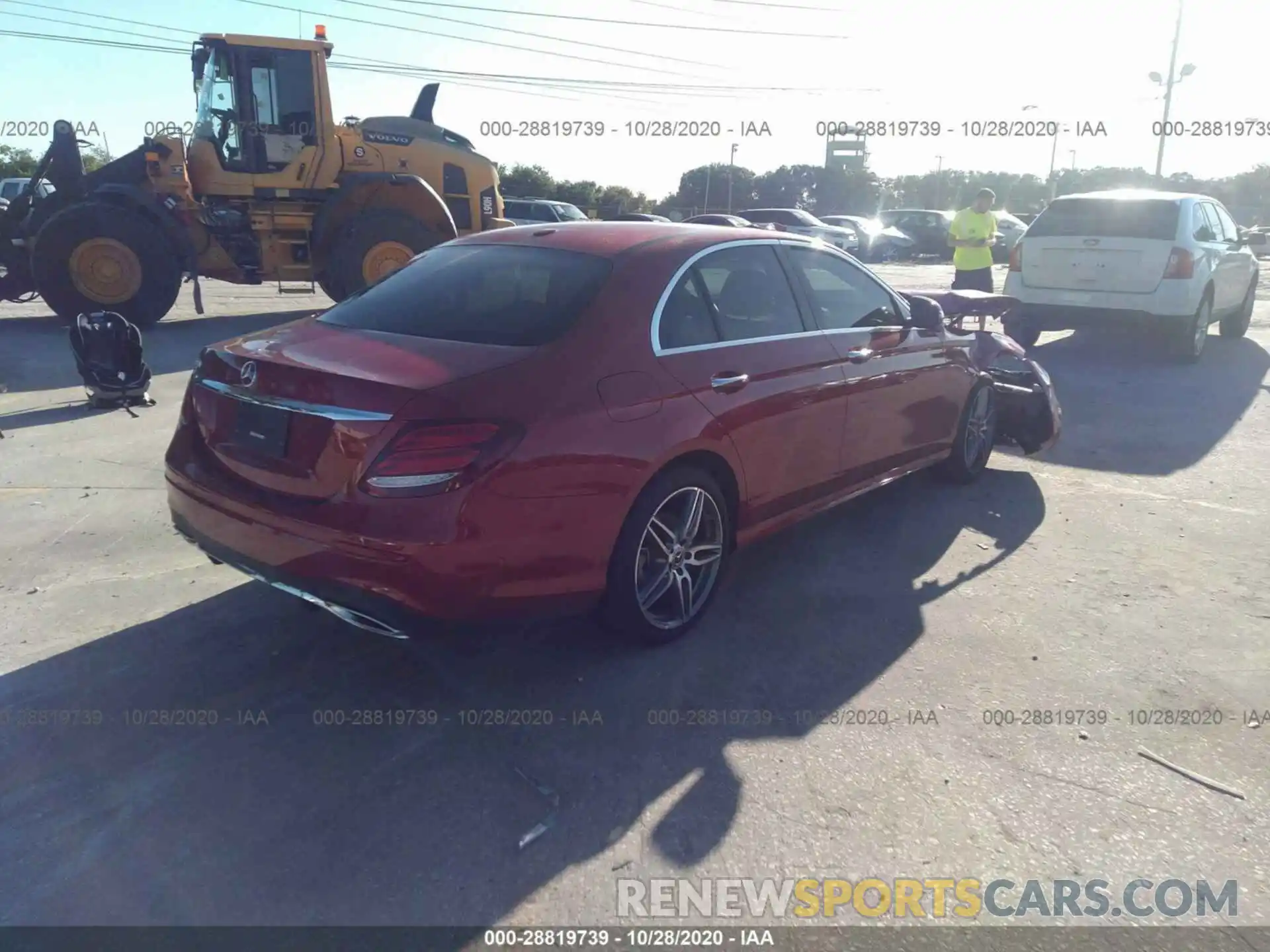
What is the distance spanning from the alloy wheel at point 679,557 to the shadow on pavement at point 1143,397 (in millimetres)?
3968

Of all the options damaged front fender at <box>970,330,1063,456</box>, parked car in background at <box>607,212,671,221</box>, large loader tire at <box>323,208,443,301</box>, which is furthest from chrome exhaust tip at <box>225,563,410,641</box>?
large loader tire at <box>323,208,443,301</box>

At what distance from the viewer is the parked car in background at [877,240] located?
30797 mm

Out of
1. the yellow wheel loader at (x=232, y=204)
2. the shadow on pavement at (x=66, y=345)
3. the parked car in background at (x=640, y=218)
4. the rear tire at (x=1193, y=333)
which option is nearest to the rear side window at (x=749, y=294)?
the parked car in background at (x=640, y=218)

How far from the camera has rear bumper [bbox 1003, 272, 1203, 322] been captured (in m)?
10.4

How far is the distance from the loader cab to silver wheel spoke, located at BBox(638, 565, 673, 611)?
398 inches

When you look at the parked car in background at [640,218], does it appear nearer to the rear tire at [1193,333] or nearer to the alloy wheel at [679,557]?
the alloy wheel at [679,557]

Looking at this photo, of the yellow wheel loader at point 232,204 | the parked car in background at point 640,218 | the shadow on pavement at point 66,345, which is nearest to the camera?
the shadow on pavement at point 66,345

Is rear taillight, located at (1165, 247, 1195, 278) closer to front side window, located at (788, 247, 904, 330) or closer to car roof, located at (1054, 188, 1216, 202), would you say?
car roof, located at (1054, 188, 1216, 202)

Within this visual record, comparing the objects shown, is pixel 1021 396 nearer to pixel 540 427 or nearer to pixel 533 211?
pixel 540 427

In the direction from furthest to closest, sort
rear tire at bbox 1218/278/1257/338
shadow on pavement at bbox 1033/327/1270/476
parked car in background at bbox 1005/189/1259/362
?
rear tire at bbox 1218/278/1257/338
parked car in background at bbox 1005/189/1259/362
shadow on pavement at bbox 1033/327/1270/476

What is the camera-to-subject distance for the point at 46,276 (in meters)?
10.8

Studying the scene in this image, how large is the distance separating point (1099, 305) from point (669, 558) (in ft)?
28.3

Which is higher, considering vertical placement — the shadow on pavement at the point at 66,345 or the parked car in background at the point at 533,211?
the parked car in background at the point at 533,211

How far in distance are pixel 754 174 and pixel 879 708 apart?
190ft
